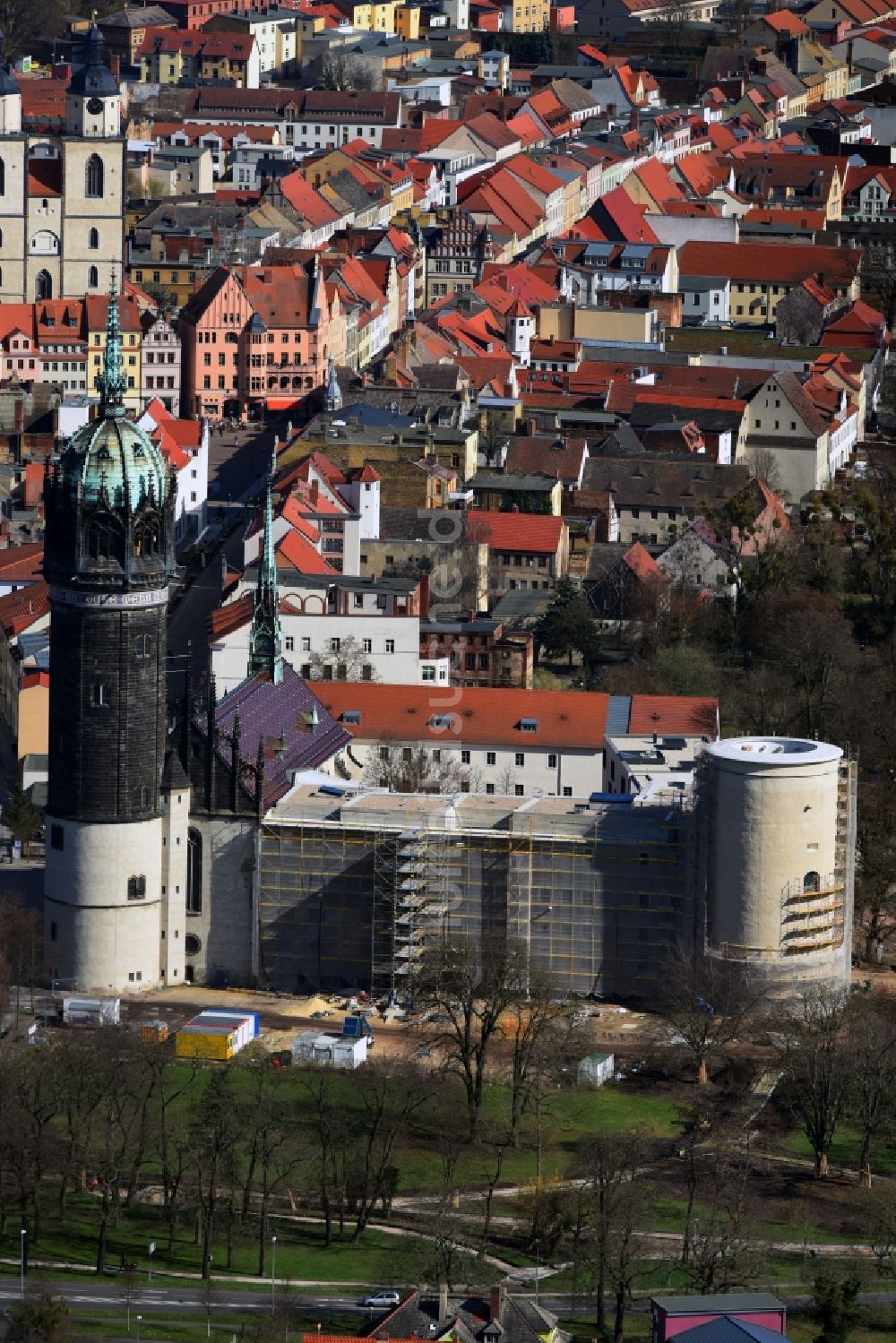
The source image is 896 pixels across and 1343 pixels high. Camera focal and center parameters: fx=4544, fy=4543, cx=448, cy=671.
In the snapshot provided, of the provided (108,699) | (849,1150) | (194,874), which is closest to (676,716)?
(194,874)

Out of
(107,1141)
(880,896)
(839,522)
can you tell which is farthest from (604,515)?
(107,1141)

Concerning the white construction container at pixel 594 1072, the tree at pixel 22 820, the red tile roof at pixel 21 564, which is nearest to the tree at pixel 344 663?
the tree at pixel 22 820

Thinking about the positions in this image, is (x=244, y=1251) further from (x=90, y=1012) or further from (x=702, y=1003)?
(x=702, y=1003)

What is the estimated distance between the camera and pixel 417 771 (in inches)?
5276

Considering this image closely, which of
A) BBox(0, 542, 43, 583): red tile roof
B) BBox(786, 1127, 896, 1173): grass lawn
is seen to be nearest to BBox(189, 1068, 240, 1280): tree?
BBox(786, 1127, 896, 1173): grass lawn

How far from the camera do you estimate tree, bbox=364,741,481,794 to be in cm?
13262

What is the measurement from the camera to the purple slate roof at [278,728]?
399 ft

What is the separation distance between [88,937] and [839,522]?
64940 millimetres

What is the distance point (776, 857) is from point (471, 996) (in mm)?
9200

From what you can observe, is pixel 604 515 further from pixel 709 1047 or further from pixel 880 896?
pixel 709 1047

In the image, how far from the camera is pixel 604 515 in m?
174

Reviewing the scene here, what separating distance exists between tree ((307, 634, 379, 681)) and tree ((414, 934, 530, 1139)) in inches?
1089

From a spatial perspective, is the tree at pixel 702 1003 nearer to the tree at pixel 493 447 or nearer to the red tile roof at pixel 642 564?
the red tile roof at pixel 642 564

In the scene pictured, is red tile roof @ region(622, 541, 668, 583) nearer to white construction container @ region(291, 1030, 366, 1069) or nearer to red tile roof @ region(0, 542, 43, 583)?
red tile roof @ region(0, 542, 43, 583)
